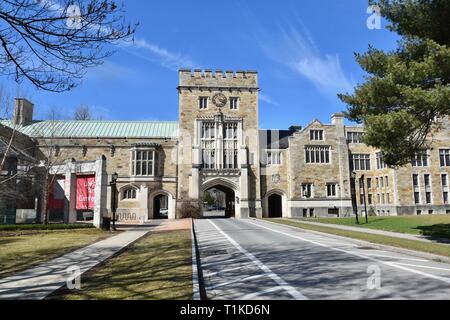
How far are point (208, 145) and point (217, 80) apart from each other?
25.8 feet

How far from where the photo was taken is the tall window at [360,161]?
155 ft

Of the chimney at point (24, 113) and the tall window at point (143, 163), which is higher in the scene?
the chimney at point (24, 113)

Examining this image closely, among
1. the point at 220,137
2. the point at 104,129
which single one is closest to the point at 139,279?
the point at 220,137

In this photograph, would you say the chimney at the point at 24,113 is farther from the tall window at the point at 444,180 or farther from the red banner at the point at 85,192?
the tall window at the point at 444,180

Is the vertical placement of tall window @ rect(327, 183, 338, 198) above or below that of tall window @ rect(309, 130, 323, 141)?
below

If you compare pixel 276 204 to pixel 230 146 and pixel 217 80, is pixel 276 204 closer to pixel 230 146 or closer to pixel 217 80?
pixel 230 146

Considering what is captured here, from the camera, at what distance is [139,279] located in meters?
8.44

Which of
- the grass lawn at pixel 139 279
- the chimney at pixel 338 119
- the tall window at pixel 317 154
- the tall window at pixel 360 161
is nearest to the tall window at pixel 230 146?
the tall window at pixel 317 154

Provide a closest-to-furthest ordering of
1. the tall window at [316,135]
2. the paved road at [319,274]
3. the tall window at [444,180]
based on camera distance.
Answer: the paved road at [319,274]
the tall window at [444,180]
the tall window at [316,135]

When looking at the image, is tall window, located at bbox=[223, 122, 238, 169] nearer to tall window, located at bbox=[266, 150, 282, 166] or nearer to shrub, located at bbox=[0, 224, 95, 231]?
tall window, located at bbox=[266, 150, 282, 166]

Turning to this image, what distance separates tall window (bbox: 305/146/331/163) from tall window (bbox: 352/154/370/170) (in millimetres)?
3766

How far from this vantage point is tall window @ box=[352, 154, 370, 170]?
155 feet

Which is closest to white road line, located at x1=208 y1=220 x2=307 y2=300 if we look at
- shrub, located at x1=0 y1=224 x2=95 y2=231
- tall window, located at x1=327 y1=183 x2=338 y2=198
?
shrub, located at x1=0 y1=224 x2=95 y2=231

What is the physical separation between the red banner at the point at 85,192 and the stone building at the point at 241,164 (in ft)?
45.7
